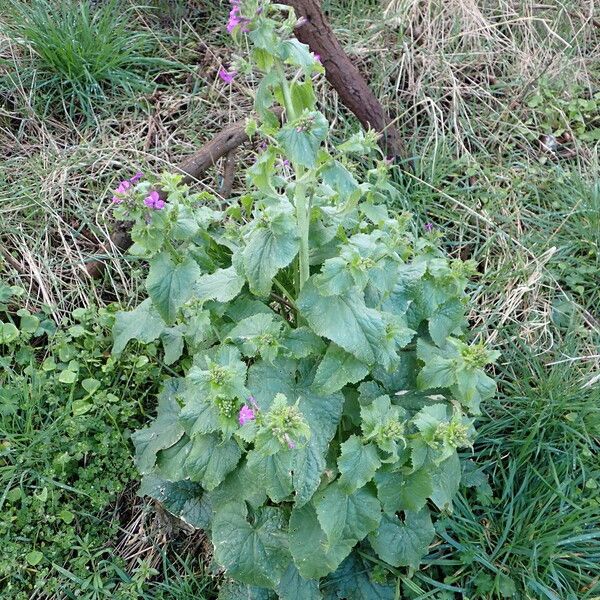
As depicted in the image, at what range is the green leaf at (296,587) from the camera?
184cm

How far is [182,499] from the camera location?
198 centimetres

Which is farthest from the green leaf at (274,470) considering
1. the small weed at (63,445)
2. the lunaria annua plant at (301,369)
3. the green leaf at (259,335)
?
the small weed at (63,445)

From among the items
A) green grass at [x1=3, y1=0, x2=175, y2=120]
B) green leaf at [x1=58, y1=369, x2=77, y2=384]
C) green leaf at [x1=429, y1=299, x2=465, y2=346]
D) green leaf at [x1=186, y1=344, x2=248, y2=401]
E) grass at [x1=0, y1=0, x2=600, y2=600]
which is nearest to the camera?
green leaf at [x1=186, y1=344, x2=248, y2=401]

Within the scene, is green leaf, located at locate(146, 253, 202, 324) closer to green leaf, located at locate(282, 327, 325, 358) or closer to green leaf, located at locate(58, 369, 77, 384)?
green leaf, located at locate(282, 327, 325, 358)

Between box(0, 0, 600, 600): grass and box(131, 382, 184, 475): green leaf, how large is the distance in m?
0.30

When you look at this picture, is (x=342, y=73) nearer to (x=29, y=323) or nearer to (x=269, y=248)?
(x=269, y=248)

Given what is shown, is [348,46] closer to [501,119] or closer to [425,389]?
[501,119]

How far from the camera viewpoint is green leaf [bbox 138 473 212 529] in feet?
6.41

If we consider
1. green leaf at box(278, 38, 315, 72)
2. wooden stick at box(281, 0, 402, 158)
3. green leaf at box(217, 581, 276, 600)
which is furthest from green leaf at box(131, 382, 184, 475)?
wooden stick at box(281, 0, 402, 158)

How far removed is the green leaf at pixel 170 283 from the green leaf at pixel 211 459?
33 cm

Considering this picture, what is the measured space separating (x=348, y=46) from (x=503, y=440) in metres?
1.99

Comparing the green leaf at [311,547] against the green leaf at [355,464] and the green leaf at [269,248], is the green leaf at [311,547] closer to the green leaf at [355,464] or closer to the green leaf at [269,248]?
the green leaf at [355,464]

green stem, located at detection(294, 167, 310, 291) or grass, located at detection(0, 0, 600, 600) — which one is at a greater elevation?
green stem, located at detection(294, 167, 310, 291)

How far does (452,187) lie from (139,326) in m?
1.53
